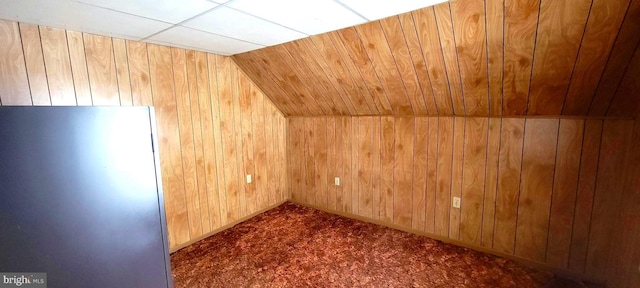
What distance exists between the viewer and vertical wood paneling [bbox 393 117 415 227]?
8.80ft

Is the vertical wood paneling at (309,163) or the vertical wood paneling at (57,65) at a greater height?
the vertical wood paneling at (57,65)

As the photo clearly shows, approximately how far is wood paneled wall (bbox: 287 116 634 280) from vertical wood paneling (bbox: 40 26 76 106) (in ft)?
7.79

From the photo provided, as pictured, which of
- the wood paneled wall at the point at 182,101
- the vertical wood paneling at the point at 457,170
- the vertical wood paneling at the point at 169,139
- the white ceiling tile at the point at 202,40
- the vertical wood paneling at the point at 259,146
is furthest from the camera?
the vertical wood paneling at the point at 259,146

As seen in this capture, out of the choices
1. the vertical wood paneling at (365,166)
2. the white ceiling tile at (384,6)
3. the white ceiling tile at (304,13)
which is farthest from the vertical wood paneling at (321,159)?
the white ceiling tile at (384,6)

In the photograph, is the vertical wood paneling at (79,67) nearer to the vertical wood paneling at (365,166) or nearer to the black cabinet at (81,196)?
the black cabinet at (81,196)

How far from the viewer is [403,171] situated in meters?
2.76

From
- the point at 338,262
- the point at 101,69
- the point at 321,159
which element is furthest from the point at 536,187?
the point at 101,69

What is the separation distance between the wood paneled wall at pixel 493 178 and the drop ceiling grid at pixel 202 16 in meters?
1.41

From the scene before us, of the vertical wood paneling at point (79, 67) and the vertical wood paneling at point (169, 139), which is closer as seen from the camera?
the vertical wood paneling at point (79, 67)

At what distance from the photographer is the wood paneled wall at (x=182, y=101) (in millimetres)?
1677

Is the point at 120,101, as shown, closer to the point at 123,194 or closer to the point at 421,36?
the point at 123,194

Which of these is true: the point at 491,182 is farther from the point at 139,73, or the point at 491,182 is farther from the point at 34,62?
the point at 34,62

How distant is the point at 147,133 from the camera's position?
50.2 inches
